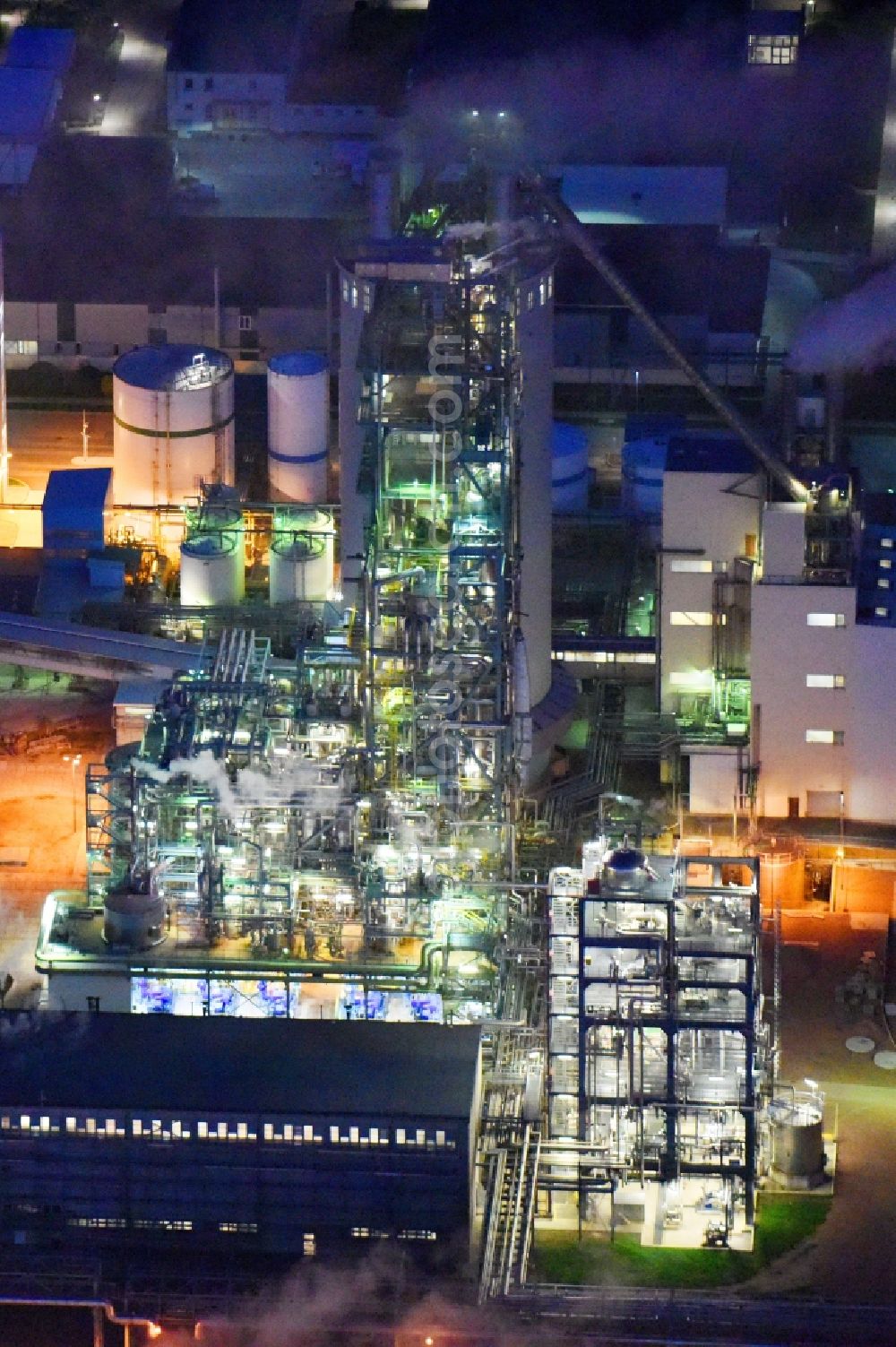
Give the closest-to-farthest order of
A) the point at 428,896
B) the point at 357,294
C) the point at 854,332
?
1. the point at 428,896
2. the point at 357,294
3. the point at 854,332

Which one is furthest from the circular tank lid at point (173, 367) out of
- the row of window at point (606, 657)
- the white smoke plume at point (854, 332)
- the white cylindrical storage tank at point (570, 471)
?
the white smoke plume at point (854, 332)

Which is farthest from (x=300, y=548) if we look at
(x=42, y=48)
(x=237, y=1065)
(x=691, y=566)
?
(x=42, y=48)

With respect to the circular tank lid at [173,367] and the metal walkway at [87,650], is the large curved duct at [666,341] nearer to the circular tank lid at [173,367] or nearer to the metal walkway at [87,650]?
the circular tank lid at [173,367]

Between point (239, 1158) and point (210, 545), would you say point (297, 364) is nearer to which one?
point (210, 545)

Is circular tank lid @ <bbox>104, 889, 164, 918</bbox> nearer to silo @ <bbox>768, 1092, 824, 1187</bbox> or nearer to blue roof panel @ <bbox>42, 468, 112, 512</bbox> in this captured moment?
silo @ <bbox>768, 1092, 824, 1187</bbox>

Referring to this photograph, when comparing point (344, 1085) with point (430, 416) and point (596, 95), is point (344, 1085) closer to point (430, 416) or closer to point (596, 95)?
point (430, 416)

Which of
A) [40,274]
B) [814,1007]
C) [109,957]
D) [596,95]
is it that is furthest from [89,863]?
[596,95]
